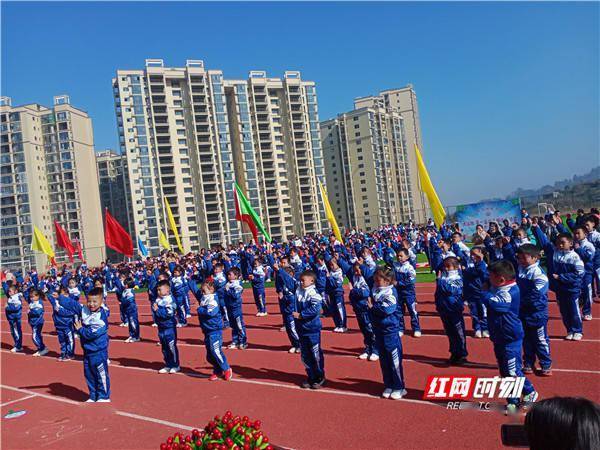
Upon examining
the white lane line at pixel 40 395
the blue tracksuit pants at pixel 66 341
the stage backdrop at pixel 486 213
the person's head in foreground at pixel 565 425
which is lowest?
the white lane line at pixel 40 395

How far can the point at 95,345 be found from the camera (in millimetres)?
7656

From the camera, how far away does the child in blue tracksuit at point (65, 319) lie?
11.5 metres

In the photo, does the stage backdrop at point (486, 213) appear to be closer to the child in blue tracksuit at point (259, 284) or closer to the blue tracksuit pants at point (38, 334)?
the child in blue tracksuit at point (259, 284)

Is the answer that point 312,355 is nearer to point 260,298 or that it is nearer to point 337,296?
point 337,296

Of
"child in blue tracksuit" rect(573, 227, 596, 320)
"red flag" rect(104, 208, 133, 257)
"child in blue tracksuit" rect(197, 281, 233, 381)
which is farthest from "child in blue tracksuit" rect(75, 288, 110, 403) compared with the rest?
"red flag" rect(104, 208, 133, 257)

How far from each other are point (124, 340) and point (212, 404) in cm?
749

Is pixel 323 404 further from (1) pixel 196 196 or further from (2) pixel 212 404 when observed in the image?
(1) pixel 196 196

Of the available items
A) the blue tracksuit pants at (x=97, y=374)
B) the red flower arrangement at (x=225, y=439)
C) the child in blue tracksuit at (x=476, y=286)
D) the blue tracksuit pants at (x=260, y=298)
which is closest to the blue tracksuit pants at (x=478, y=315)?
the child in blue tracksuit at (x=476, y=286)

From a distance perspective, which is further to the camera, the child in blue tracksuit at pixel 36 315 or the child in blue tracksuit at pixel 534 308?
the child in blue tracksuit at pixel 36 315

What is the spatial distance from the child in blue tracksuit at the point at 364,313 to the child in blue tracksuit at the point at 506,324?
3223 mm

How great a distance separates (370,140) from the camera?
83.6m

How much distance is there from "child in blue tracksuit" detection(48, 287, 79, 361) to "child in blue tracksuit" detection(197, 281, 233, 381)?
4.83m

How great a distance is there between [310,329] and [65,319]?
24.7 ft

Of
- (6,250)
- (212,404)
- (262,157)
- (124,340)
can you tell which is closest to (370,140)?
(262,157)
